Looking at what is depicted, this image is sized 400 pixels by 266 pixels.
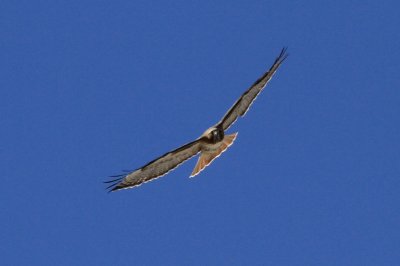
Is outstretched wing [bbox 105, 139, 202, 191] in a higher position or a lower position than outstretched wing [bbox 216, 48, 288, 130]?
lower

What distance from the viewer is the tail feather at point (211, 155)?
1841cm

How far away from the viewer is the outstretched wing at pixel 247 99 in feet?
62.2

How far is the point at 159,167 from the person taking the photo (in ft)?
60.3

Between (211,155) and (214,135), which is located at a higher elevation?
(214,135)

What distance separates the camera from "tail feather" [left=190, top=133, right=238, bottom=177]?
60.4 feet

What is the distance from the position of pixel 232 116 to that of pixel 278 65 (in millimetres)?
1644

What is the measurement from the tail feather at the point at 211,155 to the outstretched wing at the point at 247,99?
418mm

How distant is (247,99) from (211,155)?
176 centimetres

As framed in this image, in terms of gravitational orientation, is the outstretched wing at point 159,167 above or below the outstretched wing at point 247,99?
below

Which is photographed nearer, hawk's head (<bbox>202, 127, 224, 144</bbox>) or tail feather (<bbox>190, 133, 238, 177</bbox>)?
hawk's head (<bbox>202, 127, 224, 144</bbox>)

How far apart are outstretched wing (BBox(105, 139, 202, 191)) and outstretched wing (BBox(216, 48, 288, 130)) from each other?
98 cm

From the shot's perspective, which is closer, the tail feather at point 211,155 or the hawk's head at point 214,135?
the hawk's head at point 214,135

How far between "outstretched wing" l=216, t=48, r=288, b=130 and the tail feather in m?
0.42

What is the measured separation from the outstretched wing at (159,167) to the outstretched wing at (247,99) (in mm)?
975
